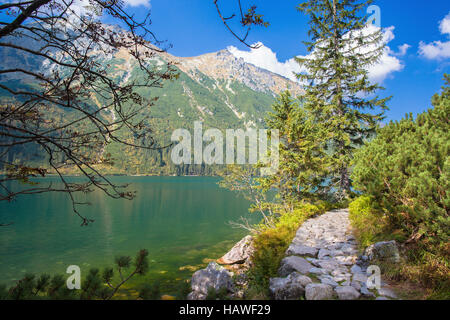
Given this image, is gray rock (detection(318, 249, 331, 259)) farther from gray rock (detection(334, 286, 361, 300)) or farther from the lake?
the lake

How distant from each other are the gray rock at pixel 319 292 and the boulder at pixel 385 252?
178cm

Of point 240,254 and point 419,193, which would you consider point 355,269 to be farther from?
point 240,254

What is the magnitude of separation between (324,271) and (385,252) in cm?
143

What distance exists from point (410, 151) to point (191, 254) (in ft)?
46.6

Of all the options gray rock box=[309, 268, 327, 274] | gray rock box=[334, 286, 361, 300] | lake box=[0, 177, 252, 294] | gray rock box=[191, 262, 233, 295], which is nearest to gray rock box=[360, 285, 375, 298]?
gray rock box=[334, 286, 361, 300]

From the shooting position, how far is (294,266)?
6137 millimetres

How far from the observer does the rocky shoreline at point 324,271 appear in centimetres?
455

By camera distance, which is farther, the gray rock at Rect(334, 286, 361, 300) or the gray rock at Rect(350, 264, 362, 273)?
the gray rock at Rect(350, 264, 362, 273)

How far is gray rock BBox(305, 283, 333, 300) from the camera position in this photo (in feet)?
14.5

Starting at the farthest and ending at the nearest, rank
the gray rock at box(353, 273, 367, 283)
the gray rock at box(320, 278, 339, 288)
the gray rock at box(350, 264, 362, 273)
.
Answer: the gray rock at box(350, 264, 362, 273)
the gray rock at box(353, 273, 367, 283)
the gray rock at box(320, 278, 339, 288)

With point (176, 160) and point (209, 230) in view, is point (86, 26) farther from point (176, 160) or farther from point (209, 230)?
point (176, 160)

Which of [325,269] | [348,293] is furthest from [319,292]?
[325,269]
